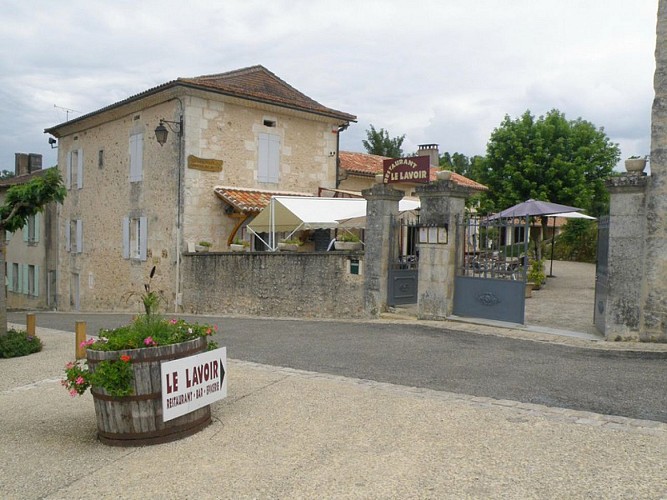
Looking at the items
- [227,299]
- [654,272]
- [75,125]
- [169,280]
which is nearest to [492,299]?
[654,272]

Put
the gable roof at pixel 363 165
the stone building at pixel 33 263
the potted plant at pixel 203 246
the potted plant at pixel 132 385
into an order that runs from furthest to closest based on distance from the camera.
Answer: the stone building at pixel 33 263
the gable roof at pixel 363 165
the potted plant at pixel 203 246
the potted plant at pixel 132 385

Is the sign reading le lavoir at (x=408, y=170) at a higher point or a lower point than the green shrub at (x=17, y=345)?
higher

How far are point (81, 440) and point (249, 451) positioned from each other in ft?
5.02

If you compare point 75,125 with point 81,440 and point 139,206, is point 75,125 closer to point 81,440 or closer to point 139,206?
point 139,206

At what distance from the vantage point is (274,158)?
1786 centimetres

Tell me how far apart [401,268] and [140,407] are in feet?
24.4

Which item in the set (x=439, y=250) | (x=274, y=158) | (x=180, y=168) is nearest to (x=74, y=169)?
(x=180, y=168)

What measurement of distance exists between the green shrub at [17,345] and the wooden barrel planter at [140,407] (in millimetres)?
5317

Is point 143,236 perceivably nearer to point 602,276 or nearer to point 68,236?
point 68,236

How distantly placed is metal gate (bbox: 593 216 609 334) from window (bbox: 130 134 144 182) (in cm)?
1341

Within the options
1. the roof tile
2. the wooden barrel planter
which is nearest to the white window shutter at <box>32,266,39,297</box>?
the roof tile

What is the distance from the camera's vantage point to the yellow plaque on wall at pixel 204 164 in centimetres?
1605

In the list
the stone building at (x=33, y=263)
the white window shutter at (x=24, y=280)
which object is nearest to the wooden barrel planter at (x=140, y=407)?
the stone building at (x=33, y=263)

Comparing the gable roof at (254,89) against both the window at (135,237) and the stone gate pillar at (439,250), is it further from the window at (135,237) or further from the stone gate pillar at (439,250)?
the stone gate pillar at (439,250)
